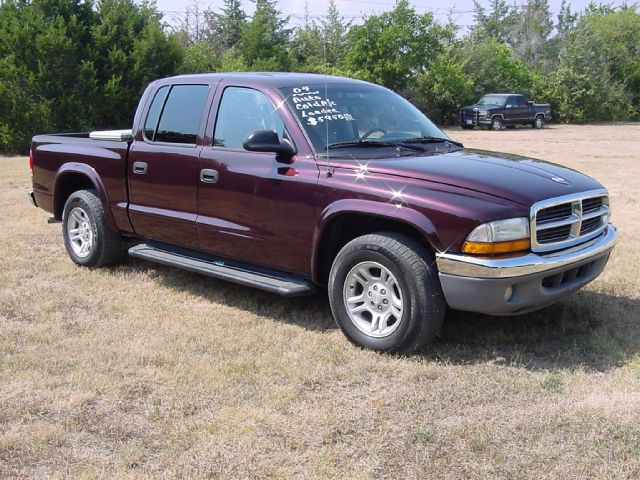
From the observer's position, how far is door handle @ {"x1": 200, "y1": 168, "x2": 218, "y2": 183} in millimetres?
5219

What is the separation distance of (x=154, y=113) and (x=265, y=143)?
171 centimetres

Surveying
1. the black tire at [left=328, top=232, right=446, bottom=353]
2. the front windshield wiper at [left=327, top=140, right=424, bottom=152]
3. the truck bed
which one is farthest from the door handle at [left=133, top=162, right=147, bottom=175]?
the black tire at [left=328, top=232, right=446, bottom=353]

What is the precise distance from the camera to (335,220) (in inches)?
182

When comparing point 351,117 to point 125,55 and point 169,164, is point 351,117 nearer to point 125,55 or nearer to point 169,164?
point 169,164

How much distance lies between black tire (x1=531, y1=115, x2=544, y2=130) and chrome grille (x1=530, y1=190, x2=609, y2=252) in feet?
101

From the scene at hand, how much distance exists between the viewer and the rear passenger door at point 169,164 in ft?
17.9

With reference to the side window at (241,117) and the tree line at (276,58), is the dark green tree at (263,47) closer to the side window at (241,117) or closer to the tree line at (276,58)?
the tree line at (276,58)

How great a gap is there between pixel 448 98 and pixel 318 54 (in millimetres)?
6906

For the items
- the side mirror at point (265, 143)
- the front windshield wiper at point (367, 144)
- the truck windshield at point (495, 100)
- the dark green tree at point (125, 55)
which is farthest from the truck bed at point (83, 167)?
the truck windshield at point (495, 100)

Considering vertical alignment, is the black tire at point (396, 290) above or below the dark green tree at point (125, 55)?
below

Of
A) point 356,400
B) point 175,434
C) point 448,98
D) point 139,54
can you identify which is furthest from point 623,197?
point 448,98

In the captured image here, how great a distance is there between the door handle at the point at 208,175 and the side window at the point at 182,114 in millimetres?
326

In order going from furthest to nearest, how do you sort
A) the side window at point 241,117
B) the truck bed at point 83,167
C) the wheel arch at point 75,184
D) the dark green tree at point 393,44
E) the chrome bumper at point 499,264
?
1. the dark green tree at point 393,44
2. the wheel arch at point 75,184
3. the truck bed at point 83,167
4. the side window at point 241,117
5. the chrome bumper at point 499,264

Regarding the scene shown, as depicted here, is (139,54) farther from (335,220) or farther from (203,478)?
(203,478)
